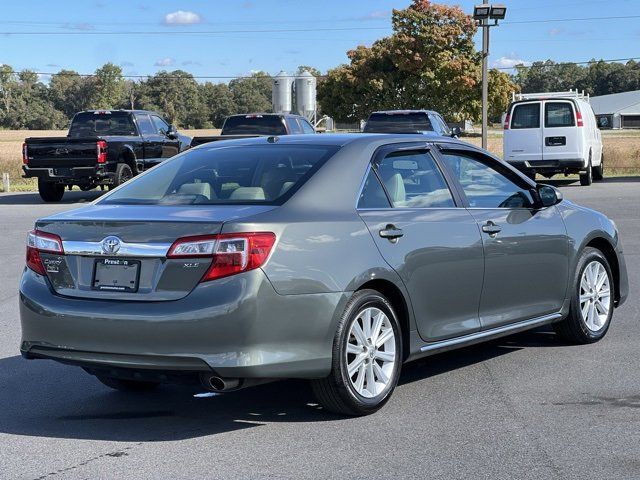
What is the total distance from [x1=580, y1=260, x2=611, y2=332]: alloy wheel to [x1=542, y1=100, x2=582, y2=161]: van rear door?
18.6 metres

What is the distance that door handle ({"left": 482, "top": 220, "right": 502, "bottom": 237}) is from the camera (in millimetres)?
6766

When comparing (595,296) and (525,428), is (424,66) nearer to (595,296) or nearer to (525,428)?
(595,296)

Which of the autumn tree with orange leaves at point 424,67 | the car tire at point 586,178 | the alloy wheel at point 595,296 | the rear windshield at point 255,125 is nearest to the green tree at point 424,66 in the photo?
the autumn tree with orange leaves at point 424,67

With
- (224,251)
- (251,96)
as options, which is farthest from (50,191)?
(251,96)

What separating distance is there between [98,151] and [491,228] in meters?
17.5

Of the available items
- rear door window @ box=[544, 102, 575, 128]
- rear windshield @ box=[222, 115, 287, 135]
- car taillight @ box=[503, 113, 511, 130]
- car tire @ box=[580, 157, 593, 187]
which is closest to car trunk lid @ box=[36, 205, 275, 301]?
rear windshield @ box=[222, 115, 287, 135]

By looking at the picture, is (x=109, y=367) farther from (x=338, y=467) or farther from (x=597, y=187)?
(x=597, y=187)

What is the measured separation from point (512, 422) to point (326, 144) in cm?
200

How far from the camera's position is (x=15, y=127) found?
408 ft

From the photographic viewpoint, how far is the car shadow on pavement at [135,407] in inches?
224

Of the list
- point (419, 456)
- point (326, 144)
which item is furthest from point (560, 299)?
point (419, 456)

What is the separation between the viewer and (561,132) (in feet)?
86.0

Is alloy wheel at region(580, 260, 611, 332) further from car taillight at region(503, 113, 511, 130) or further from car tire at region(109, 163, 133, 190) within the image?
car taillight at region(503, 113, 511, 130)

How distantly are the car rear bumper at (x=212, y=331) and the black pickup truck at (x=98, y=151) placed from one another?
1811cm
